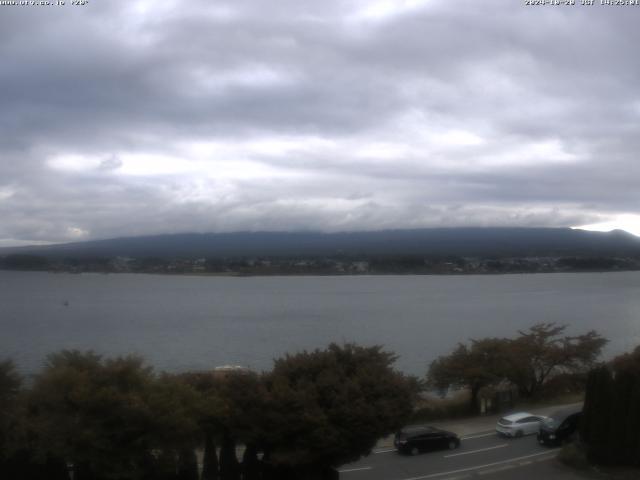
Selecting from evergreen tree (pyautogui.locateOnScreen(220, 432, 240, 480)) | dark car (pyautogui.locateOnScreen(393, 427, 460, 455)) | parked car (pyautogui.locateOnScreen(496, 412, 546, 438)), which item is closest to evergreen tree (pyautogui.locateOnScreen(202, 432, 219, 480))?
evergreen tree (pyautogui.locateOnScreen(220, 432, 240, 480))

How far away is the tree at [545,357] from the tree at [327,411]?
1969 centimetres

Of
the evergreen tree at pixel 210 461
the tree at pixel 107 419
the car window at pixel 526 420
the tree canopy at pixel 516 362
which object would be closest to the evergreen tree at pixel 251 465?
the evergreen tree at pixel 210 461

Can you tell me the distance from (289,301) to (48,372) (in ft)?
330

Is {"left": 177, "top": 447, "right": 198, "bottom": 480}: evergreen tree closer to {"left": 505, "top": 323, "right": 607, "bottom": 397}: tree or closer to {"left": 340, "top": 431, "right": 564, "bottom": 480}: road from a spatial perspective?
{"left": 340, "top": 431, "right": 564, "bottom": 480}: road

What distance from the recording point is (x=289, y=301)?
116m

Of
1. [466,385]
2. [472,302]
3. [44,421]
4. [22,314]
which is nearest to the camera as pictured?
[44,421]

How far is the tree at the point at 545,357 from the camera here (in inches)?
1430

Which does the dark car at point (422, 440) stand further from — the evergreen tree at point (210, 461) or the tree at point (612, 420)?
the evergreen tree at point (210, 461)

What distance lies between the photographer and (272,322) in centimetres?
7938

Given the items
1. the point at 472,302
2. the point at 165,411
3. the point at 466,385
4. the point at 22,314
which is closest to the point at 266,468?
the point at 165,411

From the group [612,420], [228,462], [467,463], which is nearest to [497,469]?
[467,463]

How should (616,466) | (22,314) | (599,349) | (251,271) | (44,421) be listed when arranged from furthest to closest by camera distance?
(251,271) < (22,314) < (599,349) < (616,466) < (44,421)

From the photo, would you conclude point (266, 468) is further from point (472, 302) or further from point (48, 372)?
point (472, 302)

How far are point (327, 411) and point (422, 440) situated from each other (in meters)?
6.91
